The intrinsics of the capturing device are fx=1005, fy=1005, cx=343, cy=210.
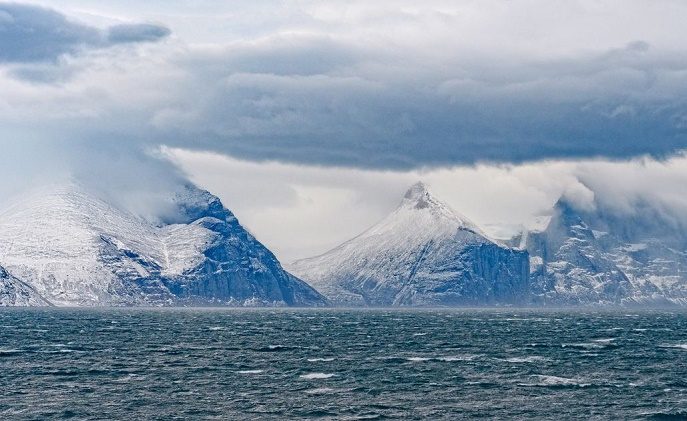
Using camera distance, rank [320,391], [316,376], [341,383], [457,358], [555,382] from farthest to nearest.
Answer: [457,358] → [316,376] → [555,382] → [341,383] → [320,391]

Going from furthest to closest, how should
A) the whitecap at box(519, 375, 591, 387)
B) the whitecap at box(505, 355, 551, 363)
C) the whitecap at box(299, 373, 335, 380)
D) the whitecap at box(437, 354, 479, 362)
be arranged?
the whitecap at box(437, 354, 479, 362) < the whitecap at box(505, 355, 551, 363) < the whitecap at box(299, 373, 335, 380) < the whitecap at box(519, 375, 591, 387)

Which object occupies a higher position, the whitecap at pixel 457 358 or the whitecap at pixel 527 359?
the whitecap at pixel 457 358

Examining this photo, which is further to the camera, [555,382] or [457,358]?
[457,358]

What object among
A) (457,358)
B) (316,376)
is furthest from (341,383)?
(457,358)

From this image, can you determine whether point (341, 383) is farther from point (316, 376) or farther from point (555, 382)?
point (555, 382)

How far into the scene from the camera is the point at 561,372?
144 metres

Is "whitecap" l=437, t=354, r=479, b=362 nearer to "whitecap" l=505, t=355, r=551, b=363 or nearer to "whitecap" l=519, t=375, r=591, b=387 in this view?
"whitecap" l=505, t=355, r=551, b=363

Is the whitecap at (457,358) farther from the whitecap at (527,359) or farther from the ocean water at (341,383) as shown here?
the whitecap at (527,359)

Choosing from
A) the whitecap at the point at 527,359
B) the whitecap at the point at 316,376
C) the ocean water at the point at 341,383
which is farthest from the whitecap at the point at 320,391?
the whitecap at the point at 527,359

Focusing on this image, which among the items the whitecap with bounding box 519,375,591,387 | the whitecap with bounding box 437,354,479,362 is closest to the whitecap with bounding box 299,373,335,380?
the whitecap with bounding box 519,375,591,387

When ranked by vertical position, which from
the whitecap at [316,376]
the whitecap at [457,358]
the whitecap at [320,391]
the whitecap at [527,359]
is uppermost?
the whitecap at [457,358]

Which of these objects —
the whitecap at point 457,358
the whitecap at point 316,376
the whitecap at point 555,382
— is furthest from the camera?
the whitecap at point 457,358

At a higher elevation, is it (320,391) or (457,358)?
(457,358)

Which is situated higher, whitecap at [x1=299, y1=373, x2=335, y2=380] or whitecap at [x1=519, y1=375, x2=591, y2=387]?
whitecap at [x1=299, y1=373, x2=335, y2=380]
